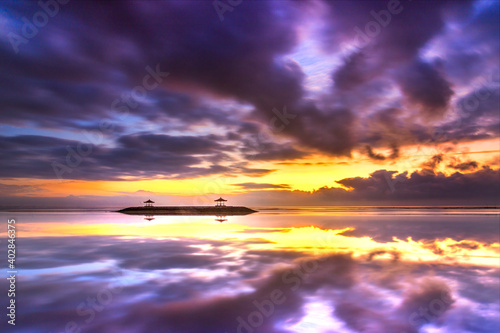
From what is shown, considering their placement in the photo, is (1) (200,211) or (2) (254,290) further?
(1) (200,211)

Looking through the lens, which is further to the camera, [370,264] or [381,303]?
[370,264]

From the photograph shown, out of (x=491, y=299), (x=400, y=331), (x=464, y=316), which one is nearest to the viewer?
(x=400, y=331)

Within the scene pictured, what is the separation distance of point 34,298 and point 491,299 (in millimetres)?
15655

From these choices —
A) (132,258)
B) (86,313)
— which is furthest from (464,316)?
(132,258)

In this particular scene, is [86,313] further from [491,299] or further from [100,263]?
[491,299]

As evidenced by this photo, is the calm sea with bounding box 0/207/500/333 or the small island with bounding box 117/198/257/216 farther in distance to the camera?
the small island with bounding box 117/198/257/216

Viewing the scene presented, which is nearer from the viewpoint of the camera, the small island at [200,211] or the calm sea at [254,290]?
the calm sea at [254,290]

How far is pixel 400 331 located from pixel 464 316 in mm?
2616

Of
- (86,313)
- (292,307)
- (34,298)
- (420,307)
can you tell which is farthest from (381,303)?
(34,298)

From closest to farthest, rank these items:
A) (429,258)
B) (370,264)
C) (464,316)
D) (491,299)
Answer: (464,316) < (491,299) < (370,264) < (429,258)

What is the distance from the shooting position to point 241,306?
9.71 meters

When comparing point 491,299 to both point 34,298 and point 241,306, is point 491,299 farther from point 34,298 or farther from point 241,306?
point 34,298

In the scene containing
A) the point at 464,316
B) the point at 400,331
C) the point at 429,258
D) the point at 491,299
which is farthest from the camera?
the point at 429,258

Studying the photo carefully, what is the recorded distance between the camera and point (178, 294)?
429 inches
